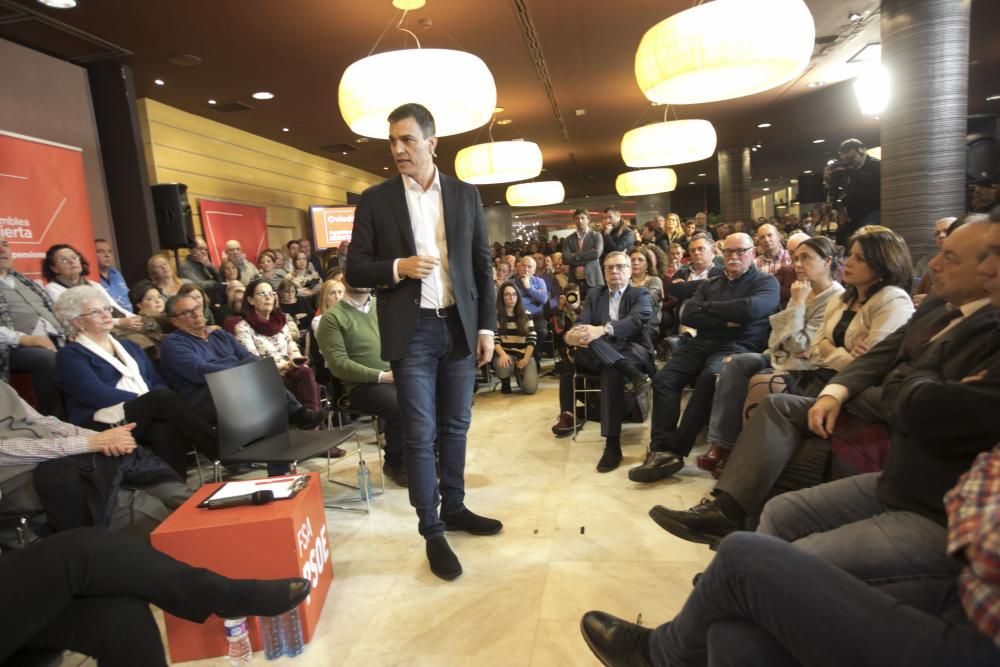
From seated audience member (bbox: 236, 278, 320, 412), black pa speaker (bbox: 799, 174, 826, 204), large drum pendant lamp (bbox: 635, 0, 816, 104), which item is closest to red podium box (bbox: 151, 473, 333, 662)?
seated audience member (bbox: 236, 278, 320, 412)

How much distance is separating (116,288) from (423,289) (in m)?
4.05

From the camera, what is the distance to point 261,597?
5.01 feet

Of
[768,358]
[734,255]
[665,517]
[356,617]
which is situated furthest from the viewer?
[734,255]

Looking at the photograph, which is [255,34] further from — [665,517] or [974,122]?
[974,122]

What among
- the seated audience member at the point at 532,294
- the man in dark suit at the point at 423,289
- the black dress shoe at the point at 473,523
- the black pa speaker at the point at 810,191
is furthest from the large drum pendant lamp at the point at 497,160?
the black pa speaker at the point at 810,191

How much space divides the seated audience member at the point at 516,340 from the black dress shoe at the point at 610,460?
69.6 inches

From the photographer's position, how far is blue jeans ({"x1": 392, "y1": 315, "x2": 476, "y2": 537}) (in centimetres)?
207

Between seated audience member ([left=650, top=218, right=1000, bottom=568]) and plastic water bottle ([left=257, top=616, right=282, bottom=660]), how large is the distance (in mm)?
1280

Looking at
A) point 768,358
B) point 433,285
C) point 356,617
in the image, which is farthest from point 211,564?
point 768,358

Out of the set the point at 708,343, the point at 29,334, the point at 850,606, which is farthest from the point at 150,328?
the point at 850,606

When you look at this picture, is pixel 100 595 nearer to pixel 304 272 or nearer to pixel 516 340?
pixel 516 340

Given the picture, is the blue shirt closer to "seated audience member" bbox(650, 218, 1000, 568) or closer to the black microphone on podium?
the black microphone on podium

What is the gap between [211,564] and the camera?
1.67 m

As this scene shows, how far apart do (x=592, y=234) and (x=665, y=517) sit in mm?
5344
